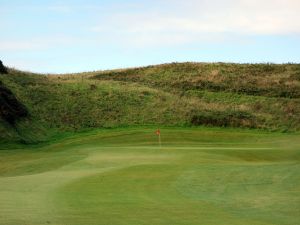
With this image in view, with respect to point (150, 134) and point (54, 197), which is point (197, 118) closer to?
point (150, 134)

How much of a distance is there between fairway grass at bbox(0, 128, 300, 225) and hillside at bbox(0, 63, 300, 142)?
54.3 ft

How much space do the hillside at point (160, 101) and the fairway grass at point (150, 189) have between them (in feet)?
54.3

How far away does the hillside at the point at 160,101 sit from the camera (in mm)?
47812

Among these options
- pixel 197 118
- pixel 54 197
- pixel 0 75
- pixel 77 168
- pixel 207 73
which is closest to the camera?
pixel 54 197

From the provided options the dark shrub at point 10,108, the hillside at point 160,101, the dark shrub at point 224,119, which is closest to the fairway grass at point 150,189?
the dark shrub at point 10,108

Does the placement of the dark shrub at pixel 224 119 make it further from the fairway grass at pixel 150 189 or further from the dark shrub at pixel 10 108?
the fairway grass at pixel 150 189

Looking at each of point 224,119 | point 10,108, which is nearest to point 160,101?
point 224,119

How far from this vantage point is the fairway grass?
12.8 metres

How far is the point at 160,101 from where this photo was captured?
54.5 m

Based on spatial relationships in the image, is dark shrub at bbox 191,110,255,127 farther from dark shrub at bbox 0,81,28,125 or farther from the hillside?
dark shrub at bbox 0,81,28,125

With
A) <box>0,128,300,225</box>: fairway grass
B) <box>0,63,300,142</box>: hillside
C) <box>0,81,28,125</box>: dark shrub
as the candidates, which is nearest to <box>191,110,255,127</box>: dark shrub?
<box>0,63,300,142</box>: hillside

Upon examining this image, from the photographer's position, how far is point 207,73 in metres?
70.3

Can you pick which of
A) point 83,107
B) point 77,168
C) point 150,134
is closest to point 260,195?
point 77,168

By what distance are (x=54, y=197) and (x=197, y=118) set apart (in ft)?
113
